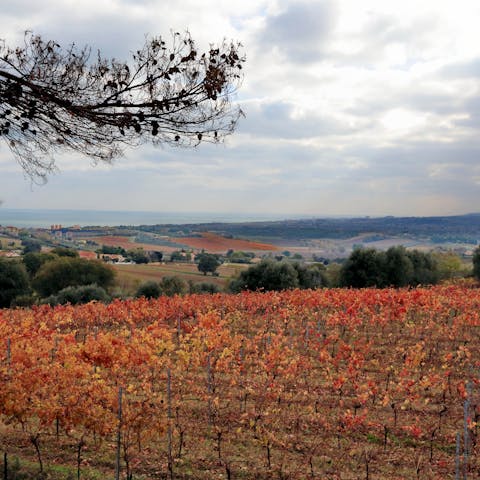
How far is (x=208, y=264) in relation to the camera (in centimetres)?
5181

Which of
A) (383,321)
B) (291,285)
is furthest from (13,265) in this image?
(383,321)

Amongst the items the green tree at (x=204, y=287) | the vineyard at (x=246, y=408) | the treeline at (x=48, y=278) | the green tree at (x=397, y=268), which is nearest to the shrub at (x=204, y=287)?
the green tree at (x=204, y=287)

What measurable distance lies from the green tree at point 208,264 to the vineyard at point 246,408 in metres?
33.4

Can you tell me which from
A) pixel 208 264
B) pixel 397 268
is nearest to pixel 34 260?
pixel 208 264

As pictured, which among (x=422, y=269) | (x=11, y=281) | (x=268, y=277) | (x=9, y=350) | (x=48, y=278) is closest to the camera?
(x=9, y=350)

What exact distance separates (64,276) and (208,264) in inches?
519

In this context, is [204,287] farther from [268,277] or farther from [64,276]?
[64,276]

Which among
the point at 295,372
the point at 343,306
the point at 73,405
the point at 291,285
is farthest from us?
the point at 291,285

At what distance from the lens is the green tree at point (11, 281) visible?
43.8 meters

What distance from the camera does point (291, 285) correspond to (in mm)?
35125

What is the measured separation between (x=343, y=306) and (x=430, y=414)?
1146cm

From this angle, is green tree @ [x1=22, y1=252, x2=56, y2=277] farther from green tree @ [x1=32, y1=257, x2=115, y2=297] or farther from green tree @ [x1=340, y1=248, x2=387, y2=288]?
green tree @ [x1=340, y1=248, x2=387, y2=288]

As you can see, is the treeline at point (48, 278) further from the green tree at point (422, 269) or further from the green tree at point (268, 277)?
the green tree at point (422, 269)

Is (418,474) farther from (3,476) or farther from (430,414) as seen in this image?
(3,476)
